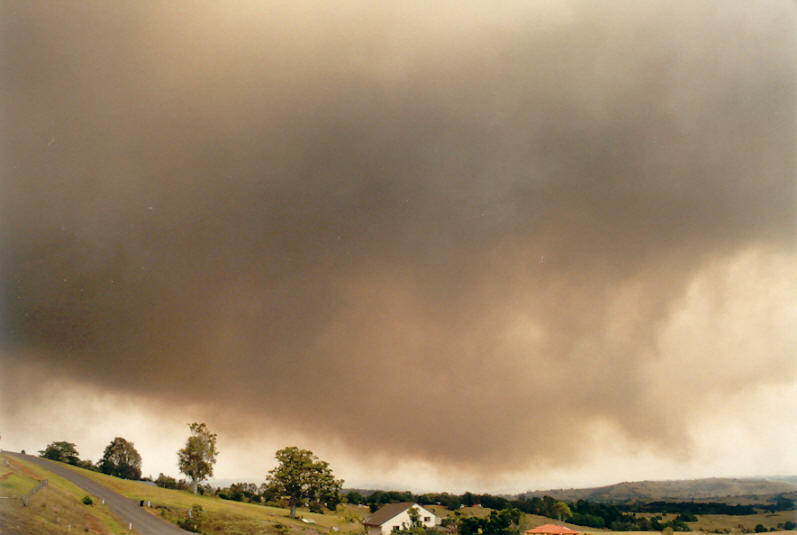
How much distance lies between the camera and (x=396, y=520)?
344 ft

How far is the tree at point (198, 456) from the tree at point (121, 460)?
24275mm

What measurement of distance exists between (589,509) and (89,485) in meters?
144

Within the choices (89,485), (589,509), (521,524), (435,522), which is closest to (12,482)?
(89,485)

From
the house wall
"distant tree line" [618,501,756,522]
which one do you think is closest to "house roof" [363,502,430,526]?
the house wall

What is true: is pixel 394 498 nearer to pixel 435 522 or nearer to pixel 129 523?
pixel 435 522

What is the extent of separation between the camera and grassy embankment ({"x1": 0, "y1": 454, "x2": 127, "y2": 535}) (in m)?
47.7

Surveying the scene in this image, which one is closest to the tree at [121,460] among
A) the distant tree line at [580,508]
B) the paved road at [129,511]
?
the paved road at [129,511]

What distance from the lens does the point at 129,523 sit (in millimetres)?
62531

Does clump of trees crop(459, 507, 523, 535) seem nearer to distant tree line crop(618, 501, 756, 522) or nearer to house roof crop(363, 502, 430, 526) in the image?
house roof crop(363, 502, 430, 526)

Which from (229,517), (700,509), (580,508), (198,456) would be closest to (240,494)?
(198,456)

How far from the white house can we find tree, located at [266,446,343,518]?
31.5ft

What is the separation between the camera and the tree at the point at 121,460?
134 metres

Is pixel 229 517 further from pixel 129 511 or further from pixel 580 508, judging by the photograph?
pixel 580 508

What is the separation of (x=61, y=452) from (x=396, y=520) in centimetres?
8577
